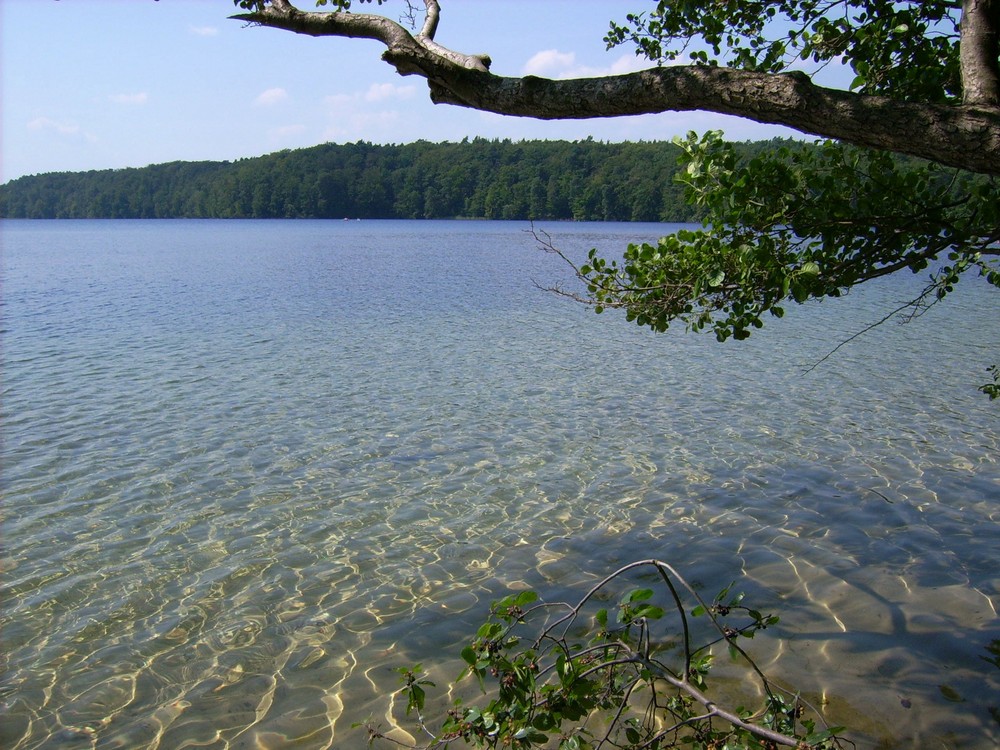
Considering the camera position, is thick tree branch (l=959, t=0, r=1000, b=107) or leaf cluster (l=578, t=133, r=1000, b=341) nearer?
thick tree branch (l=959, t=0, r=1000, b=107)

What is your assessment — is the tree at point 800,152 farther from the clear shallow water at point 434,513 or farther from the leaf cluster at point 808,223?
the clear shallow water at point 434,513

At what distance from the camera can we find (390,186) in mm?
137125

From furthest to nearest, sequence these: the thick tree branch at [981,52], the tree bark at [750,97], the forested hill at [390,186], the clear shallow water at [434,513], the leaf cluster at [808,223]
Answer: the forested hill at [390,186] < the clear shallow water at [434,513] < the leaf cluster at [808,223] < the thick tree branch at [981,52] < the tree bark at [750,97]

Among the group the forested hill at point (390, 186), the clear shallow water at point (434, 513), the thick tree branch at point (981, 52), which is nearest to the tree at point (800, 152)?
the thick tree branch at point (981, 52)

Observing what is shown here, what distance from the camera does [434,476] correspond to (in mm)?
8875

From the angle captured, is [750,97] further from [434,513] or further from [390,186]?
[390,186]

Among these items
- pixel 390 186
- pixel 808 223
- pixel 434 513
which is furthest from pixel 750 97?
pixel 390 186

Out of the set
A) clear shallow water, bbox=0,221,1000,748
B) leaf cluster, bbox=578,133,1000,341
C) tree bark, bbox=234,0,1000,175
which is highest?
tree bark, bbox=234,0,1000,175

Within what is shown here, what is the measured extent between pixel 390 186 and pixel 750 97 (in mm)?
138300

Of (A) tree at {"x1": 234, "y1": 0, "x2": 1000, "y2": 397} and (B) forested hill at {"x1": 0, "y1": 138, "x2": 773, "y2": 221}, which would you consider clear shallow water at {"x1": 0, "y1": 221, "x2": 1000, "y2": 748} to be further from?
(B) forested hill at {"x1": 0, "y1": 138, "x2": 773, "y2": 221}

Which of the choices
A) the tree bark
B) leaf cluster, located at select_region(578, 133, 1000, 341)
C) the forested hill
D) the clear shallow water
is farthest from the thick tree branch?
the forested hill

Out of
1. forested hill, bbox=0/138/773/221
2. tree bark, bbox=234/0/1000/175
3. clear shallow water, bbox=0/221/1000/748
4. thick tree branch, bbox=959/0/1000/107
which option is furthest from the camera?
forested hill, bbox=0/138/773/221

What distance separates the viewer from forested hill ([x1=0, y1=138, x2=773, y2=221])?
10762cm

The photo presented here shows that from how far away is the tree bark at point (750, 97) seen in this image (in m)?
3.40
